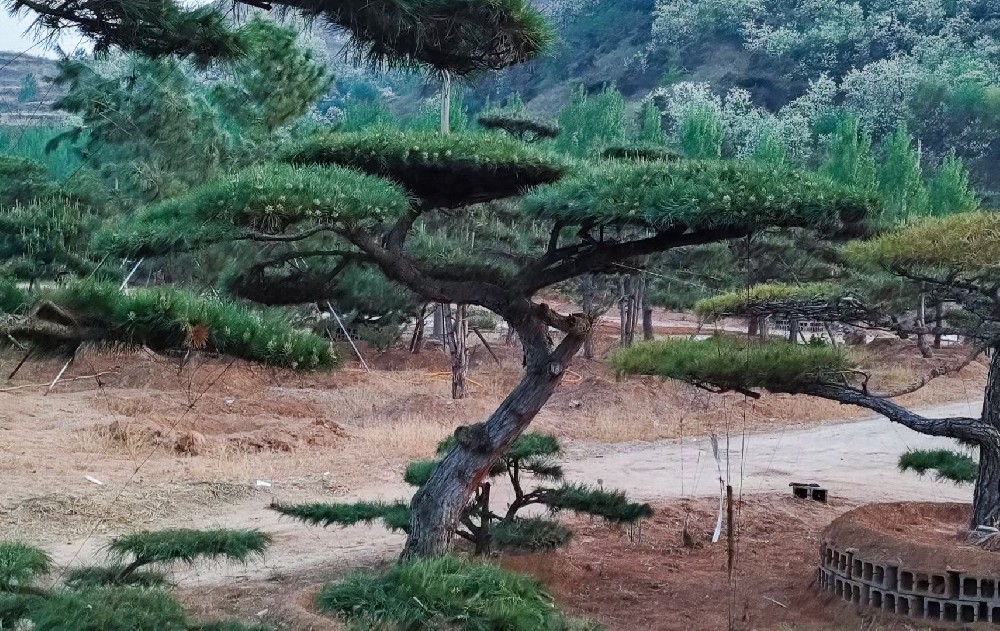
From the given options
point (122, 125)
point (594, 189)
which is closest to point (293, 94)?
point (122, 125)

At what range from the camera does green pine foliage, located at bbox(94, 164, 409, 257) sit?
4172 millimetres

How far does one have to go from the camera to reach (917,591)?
5.96 metres

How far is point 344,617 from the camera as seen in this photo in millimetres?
3748

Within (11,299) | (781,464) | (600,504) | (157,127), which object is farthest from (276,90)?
(11,299)

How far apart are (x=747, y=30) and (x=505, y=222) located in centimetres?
5489

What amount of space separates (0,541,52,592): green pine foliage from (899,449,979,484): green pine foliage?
6.46m

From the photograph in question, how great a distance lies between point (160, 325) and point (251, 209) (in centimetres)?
110

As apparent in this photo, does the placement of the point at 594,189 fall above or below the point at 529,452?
above

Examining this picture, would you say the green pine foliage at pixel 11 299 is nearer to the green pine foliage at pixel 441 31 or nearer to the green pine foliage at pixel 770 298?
the green pine foliage at pixel 441 31

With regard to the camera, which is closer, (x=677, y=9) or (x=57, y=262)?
(x=57, y=262)

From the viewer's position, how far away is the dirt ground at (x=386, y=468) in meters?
6.83

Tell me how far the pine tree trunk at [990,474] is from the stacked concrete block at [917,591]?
79cm

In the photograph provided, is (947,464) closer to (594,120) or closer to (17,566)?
(17,566)

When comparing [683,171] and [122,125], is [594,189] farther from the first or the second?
[122,125]
